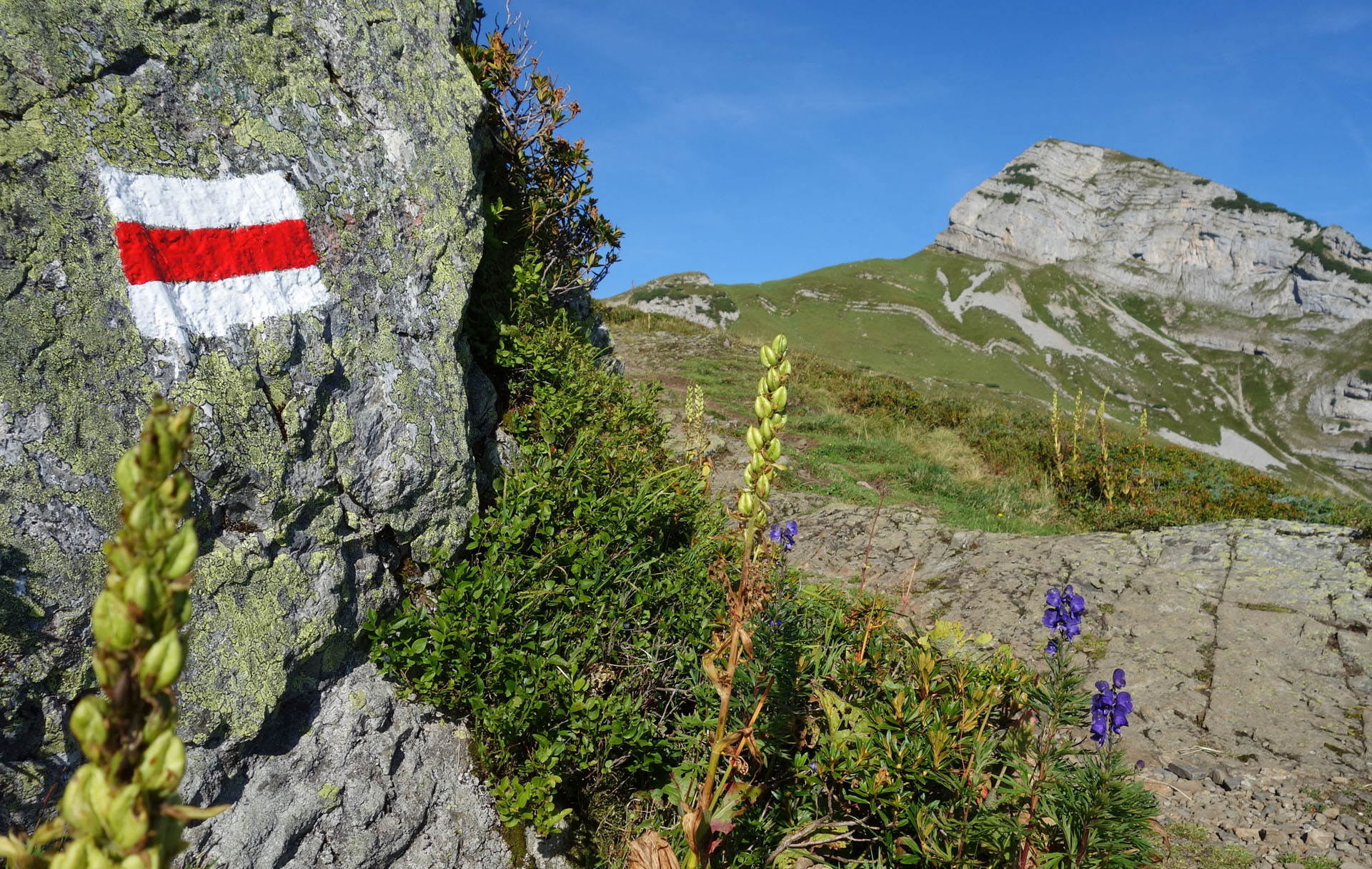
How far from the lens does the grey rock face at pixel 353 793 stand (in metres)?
2.84

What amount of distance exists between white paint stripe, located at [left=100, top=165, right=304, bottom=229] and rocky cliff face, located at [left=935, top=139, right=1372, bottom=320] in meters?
168

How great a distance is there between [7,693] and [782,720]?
3163 millimetres

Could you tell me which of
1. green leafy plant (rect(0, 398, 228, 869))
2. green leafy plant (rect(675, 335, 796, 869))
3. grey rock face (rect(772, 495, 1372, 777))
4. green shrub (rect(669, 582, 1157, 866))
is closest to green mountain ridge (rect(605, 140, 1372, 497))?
grey rock face (rect(772, 495, 1372, 777))

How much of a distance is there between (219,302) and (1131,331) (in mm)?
147733

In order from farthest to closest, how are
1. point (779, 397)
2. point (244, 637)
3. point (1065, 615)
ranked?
point (1065, 615) → point (244, 637) → point (779, 397)

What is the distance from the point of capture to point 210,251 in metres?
3.23

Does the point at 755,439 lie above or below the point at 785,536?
above

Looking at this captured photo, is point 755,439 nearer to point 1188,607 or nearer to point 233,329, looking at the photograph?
point 233,329

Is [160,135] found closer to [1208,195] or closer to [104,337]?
[104,337]

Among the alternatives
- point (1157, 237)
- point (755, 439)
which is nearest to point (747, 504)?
point (755, 439)

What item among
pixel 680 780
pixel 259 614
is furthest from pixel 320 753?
pixel 680 780

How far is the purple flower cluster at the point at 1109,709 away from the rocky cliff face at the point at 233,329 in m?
3.49

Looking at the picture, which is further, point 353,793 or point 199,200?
point 199,200

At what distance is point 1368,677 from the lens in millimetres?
5750
